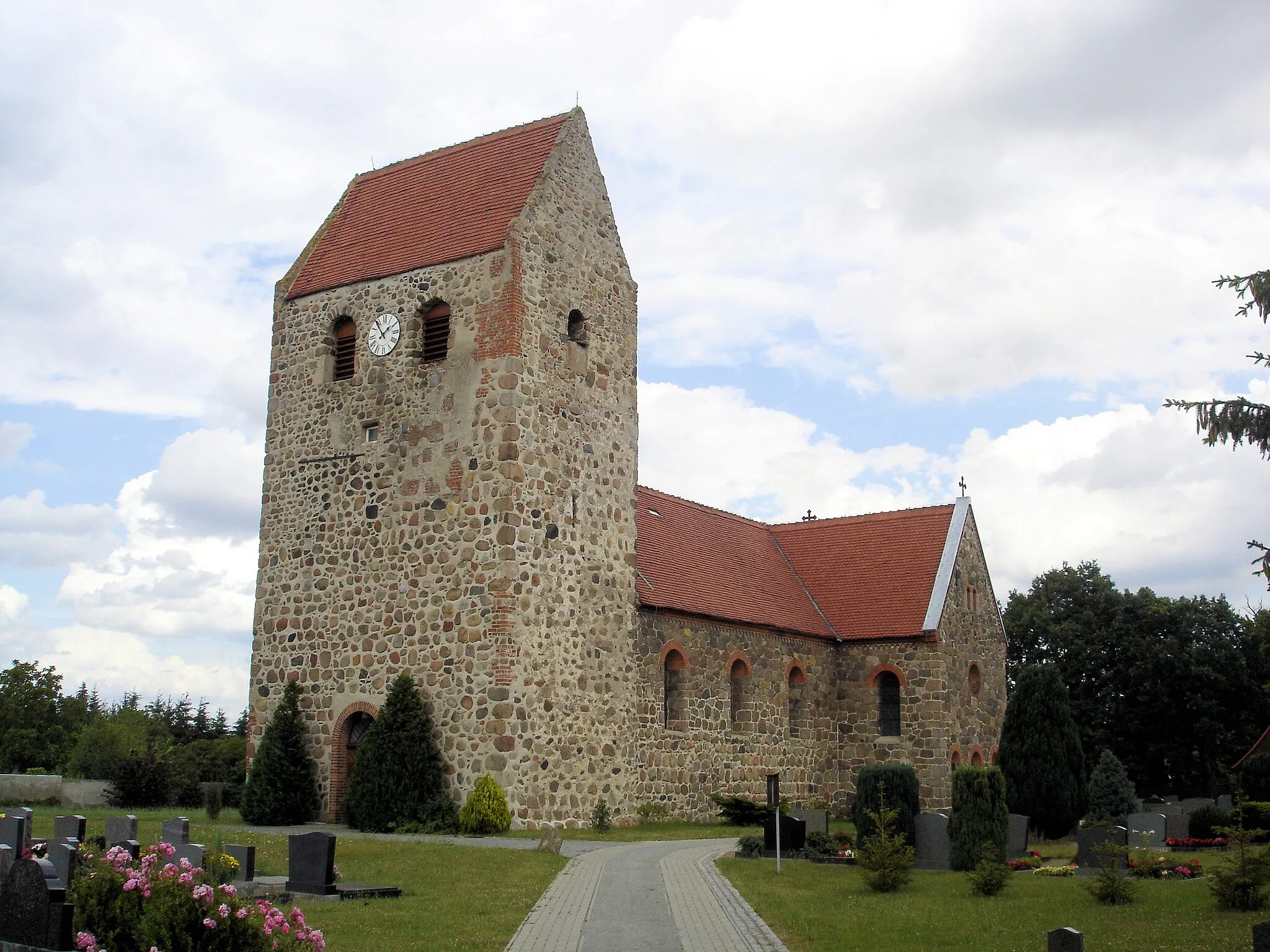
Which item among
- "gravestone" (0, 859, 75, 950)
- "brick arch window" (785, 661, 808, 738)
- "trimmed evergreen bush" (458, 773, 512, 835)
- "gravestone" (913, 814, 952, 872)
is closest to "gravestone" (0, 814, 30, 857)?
"gravestone" (0, 859, 75, 950)

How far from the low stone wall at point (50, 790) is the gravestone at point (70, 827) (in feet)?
47.7

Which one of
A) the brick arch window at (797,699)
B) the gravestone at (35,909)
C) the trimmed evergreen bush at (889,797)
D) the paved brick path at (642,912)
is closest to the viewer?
the gravestone at (35,909)

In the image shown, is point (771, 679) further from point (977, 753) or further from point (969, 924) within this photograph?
point (969, 924)

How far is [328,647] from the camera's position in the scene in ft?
82.6

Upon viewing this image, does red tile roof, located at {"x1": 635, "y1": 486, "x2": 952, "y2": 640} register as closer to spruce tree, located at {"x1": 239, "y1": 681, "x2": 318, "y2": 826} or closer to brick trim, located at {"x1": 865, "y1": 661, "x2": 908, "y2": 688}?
brick trim, located at {"x1": 865, "y1": 661, "x2": 908, "y2": 688}

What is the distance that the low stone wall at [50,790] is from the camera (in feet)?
85.4

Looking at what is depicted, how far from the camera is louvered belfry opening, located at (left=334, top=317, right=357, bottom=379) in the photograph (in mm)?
26703

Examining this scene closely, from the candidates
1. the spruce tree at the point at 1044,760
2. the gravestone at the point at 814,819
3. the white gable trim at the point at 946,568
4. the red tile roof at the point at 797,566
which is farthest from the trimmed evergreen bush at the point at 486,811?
the white gable trim at the point at 946,568

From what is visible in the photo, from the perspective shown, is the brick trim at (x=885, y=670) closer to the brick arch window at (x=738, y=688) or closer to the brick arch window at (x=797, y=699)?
the brick arch window at (x=797, y=699)

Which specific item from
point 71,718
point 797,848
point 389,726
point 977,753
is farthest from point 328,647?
point 71,718

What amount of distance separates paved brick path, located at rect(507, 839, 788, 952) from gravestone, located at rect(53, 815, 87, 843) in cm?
486

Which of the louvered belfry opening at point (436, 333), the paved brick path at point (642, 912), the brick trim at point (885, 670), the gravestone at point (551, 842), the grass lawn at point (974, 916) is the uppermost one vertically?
the louvered belfry opening at point (436, 333)

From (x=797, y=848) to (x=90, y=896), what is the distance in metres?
13.3

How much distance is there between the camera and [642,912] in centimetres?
1348
